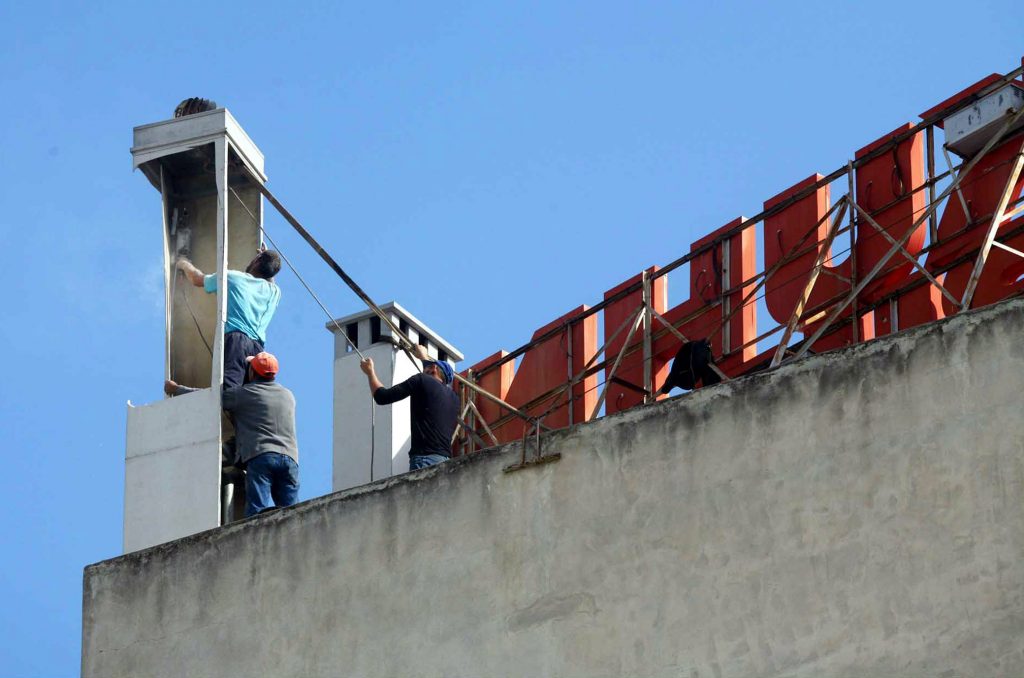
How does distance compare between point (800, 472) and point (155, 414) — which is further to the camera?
point (155, 414)

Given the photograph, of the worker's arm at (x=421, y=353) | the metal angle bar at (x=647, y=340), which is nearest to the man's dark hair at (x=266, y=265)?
the worker's arm at (x=421, y=353)

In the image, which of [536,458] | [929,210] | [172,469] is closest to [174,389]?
[172,469]

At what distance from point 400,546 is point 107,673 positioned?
2020 mm

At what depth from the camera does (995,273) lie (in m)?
13.9

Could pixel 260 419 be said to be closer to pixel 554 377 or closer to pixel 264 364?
pixel 264 364

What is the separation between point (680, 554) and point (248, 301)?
13.4 ft

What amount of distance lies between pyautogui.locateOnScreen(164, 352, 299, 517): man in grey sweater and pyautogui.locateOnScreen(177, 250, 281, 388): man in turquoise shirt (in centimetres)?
15

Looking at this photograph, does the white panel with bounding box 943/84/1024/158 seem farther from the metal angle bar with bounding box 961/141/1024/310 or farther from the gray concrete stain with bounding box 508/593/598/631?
the gray concrete stain with bounding box 508/593/598/631

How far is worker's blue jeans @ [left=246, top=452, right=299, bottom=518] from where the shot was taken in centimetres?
1313

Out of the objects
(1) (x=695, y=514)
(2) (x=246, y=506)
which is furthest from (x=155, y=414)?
(1) (x=695, y=514)

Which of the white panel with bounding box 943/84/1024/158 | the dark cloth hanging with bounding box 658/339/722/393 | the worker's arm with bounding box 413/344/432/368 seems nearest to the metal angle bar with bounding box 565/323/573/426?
the worker's arm with bounding box 413/344/432/368

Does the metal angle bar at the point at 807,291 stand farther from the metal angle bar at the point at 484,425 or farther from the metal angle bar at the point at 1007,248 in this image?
the metal angle bar at the point at 484,425

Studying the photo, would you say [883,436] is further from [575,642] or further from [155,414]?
[155,414]

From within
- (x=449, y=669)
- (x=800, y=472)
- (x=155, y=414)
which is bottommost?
(x=449, y=669)
